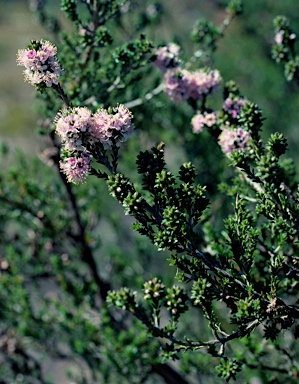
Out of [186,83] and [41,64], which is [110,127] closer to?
[41,64]

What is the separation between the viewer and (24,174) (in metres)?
7.44

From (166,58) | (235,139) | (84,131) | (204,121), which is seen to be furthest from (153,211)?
(166,58)

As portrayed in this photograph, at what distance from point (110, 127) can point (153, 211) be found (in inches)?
27.6

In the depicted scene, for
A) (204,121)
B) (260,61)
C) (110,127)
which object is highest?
(260,61)

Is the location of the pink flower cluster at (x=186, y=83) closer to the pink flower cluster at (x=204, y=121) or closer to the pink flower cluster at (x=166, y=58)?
the pink flower cluster at (x=166, y=58)

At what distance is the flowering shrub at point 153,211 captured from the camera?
141 inches

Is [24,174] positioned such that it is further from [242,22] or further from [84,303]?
[242,22]

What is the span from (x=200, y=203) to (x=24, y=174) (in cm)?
434

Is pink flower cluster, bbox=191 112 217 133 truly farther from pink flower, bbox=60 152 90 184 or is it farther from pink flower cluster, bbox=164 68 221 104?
pink flower, bbox=60 152 90 184

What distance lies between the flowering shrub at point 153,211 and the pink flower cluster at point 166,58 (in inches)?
0.4

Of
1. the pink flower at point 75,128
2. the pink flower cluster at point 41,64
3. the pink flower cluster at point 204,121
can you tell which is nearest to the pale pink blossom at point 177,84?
the pink flower cluster at point 204,121

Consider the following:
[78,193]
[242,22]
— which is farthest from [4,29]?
[78,193]

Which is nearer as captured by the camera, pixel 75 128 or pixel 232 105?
pixel 75 128

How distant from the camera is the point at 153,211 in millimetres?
3648
